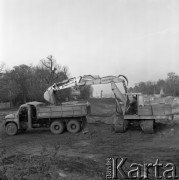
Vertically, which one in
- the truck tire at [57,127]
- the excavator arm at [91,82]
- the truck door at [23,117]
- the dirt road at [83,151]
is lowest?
the dirt road at [83,151]

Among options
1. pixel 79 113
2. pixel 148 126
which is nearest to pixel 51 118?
pixel 79 113

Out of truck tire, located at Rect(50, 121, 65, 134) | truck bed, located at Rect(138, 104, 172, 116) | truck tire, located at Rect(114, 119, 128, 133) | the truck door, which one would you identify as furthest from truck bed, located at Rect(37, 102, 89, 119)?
truck bed, located at Rect(138, 104, 172, 116)

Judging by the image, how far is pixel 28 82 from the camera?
53.5 meters

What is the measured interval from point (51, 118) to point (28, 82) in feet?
132

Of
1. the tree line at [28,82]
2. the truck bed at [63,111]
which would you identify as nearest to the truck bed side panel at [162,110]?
the truck bed at [63,111]

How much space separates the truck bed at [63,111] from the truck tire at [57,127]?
19.1 inches

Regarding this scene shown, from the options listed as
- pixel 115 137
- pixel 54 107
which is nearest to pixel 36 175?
pixel 115 137

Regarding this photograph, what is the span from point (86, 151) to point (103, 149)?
0.82 m

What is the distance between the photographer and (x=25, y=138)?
46.6 ft

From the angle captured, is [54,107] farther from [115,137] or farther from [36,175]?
[36,175]

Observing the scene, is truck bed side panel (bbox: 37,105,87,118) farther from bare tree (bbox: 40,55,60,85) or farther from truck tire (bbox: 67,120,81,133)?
bare tree (bbox: 40,55,60,85)

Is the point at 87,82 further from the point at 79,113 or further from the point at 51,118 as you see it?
the point at 51,118

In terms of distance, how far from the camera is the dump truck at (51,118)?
1470 cm

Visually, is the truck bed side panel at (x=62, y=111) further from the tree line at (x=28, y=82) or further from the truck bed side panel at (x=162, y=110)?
the tree line at (x=28, y=82)
